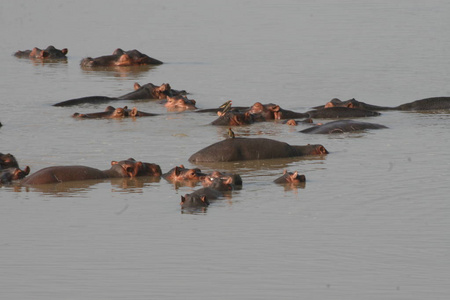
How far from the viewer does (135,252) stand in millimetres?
7492

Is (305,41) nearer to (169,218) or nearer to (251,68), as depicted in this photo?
(251,68)

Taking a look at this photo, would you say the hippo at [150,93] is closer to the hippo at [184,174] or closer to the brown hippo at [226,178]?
the hippo at [184,174]

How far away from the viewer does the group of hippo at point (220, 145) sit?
388 inches

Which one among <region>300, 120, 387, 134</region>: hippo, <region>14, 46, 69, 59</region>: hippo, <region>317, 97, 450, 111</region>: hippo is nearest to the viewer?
<region>300, 120, 387, 134</region>: hippo

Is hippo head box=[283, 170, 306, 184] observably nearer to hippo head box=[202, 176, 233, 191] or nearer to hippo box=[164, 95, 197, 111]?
hippo head box=[202, 176, 233, 191]

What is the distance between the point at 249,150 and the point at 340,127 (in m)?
1.91

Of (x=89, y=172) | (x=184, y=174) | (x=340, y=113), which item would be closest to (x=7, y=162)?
(x=89, y=172)

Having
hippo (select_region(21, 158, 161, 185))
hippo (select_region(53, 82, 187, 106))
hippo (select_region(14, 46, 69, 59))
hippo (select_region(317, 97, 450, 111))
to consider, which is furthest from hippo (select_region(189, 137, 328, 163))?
hippo (select_region(14, 46, 69, 59))

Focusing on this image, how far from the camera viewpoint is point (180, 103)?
1488cm

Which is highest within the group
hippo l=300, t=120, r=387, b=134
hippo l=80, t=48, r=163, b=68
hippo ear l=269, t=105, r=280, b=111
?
hippo l=80, t=48, r=163, b=68

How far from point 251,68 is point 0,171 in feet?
28.8

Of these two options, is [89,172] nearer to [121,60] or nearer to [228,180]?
[228,180]

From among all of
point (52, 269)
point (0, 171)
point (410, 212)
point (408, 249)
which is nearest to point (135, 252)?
point (52, 269)

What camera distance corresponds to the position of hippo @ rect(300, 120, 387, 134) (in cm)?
1274
